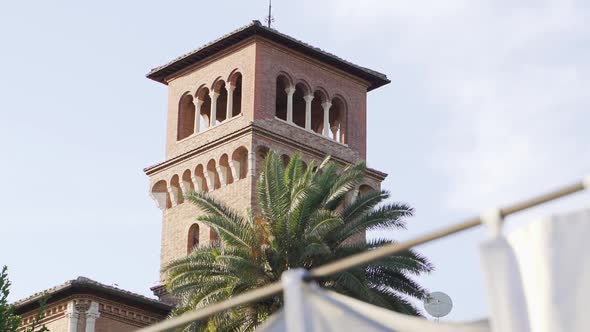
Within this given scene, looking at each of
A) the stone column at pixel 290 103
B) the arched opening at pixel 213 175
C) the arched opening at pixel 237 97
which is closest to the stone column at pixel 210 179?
the arched opening at pixel 213 175

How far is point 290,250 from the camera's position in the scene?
24203mm

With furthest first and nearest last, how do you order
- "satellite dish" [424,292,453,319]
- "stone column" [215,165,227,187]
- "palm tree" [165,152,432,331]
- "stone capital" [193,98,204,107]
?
"stone capital" [193,98,204,107], "stone column" [215,165,227,187], "satellite dish" [424,292,453,319], "palm tree" [165,152,432,331]

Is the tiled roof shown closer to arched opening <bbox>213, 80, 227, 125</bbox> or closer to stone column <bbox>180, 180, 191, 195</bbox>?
stone column <bbox>180, 180, 191, 195</bbox>

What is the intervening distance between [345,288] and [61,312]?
12.2m

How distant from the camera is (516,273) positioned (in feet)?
12.4

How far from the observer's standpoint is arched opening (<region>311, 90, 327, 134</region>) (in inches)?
1565

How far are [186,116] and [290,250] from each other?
1669 cm

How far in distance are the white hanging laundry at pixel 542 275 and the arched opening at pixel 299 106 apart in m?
35.5

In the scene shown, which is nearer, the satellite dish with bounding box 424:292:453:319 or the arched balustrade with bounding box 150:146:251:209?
the satellite dish with bounding box 424:292:453:319

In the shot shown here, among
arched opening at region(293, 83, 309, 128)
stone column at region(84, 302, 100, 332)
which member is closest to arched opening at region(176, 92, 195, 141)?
arched opening at region(293, 83, 309, 128)

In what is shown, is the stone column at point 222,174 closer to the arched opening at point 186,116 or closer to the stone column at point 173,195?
the stone column at point 173,195

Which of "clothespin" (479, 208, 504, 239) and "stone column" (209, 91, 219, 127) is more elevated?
"stone column" (209, 91, 219, 127)

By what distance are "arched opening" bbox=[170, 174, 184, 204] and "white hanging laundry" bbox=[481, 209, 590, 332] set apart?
35.0m

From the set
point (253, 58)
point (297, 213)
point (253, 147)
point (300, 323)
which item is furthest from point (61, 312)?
point (300, 323)
